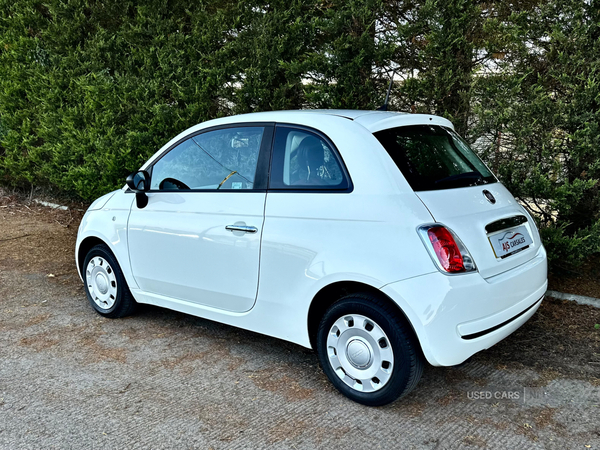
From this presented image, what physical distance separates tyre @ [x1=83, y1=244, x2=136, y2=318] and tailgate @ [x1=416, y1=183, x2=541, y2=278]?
2.79 metres

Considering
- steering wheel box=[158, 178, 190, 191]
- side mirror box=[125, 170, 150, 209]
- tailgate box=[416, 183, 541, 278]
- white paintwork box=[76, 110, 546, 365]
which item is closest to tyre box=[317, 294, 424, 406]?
white paintwork box=[76, 110, 546, 365]

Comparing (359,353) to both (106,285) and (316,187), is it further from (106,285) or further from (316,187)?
(106,285)

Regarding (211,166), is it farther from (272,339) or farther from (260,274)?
(272,339)

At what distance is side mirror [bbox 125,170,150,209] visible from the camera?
442 cm

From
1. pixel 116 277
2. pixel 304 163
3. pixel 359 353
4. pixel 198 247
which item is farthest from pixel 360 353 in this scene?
pixel 116 277

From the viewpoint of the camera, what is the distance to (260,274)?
3.65m

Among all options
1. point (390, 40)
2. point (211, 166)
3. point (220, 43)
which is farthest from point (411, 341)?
point (220, 43)

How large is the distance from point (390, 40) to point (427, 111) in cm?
78

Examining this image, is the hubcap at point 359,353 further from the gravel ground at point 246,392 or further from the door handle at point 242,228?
the door handle at point 242,228

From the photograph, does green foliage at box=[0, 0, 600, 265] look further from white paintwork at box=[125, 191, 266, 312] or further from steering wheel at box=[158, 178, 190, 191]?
white paintwork at box=[125, 191, 266, 312]

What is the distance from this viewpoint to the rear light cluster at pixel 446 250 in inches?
117

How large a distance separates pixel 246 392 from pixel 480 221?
70.0 inches

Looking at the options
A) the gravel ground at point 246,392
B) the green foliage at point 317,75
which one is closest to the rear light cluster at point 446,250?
the gravel ground at point 246,392

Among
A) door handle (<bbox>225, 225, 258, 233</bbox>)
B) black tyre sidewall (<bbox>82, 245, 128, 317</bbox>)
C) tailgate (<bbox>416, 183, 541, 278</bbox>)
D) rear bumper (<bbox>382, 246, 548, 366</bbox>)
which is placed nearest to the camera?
rear bumper (<bbox>382, 246, 548, 366</bbox>)
